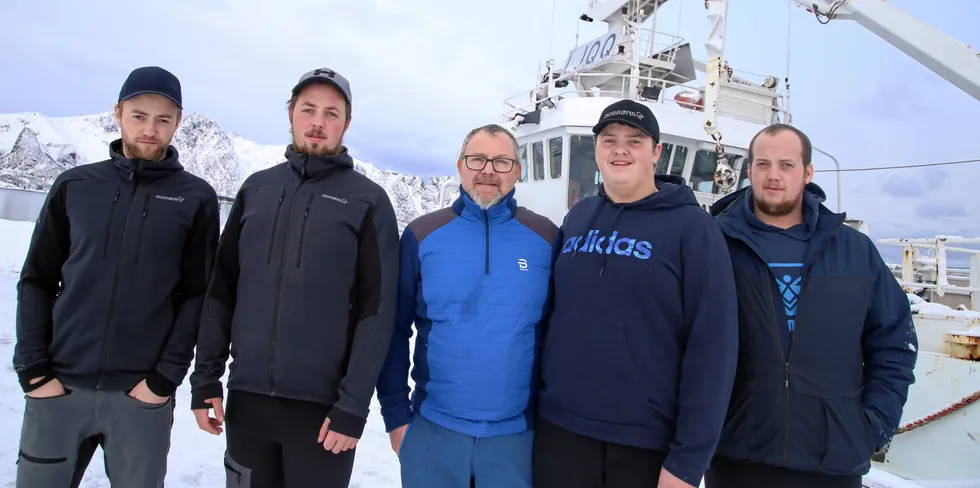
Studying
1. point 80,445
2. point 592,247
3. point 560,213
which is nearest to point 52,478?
point 80,445

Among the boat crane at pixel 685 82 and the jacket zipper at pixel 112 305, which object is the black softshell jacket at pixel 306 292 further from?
the boat crane at pixel 685 82

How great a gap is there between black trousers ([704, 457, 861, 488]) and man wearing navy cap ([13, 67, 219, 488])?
→ 265 cm

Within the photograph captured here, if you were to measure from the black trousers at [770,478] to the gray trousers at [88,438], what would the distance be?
2.72 meters

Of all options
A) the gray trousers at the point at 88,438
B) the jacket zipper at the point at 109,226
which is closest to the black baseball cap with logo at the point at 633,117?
the jacket zipper at the point at 109,226

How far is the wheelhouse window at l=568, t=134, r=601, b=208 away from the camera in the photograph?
Answer: 368 inches

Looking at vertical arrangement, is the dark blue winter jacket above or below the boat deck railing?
below

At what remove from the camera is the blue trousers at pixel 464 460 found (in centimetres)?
230

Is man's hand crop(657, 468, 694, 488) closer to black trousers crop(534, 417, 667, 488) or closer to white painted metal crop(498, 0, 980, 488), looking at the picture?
black trousers crop(534, 417, 667, 488)

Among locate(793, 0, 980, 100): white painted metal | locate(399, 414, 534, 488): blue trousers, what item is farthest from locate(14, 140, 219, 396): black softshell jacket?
locate(793, 0, 980, 100): white painted metal

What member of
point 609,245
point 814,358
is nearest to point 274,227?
point 609,245

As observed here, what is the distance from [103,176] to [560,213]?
305 inches

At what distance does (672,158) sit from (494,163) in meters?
7.99

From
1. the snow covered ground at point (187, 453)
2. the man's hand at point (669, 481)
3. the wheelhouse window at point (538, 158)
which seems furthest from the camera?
the wheelhouse window at point (538, 158)

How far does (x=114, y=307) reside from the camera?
2.47 metres
